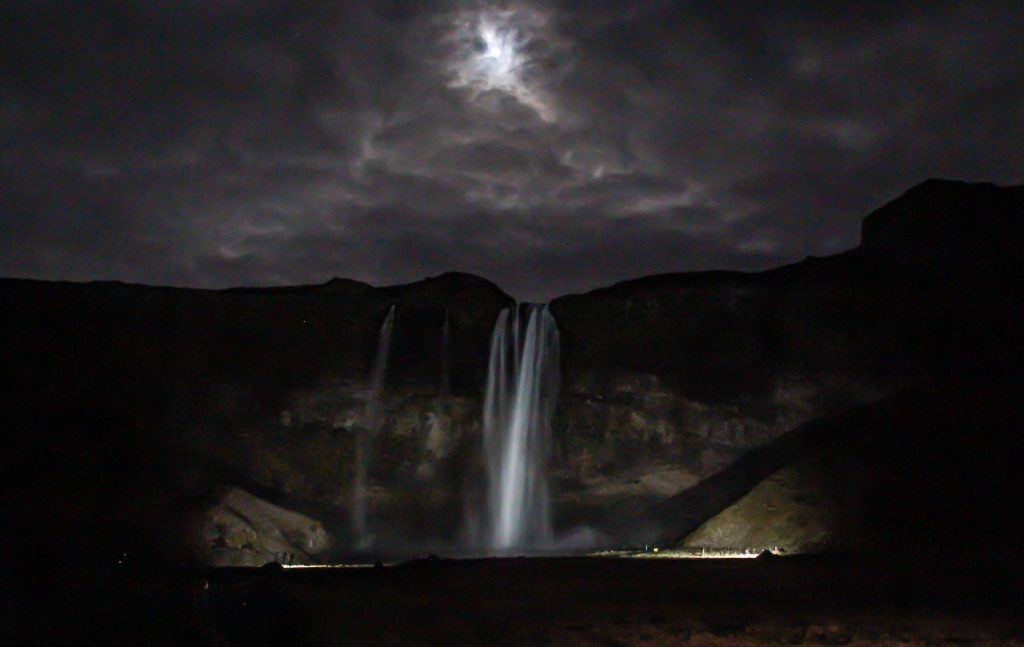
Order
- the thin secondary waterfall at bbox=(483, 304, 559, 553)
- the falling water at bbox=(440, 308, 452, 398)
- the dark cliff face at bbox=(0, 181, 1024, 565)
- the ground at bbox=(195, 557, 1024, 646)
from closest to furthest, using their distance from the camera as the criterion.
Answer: the ground at bbox=(195, 557, 1024, 646) → the dark cliff face at bbox=(0, 181, 1024, 565) → the thin secondary waterfall at bbox=(483, 304, 559, 553) → the falling water at bbox=(440, 308, 452, 398)

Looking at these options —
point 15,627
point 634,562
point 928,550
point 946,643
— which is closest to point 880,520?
point 928,550

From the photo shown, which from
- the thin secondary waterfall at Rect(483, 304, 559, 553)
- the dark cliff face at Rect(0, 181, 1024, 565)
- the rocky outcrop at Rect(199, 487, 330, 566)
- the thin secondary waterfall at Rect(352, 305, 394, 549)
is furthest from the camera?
the thin secondary waterfall at Rect(352, 305, 394, 549)

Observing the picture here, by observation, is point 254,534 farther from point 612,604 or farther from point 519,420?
point 612,604

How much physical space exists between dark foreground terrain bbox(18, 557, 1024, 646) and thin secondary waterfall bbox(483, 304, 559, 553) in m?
16.3

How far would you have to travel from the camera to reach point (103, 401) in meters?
36.8

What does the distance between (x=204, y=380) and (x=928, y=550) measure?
93.6 feet

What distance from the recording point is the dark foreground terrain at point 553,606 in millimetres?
11742

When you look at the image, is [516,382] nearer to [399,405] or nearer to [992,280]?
[399,405]

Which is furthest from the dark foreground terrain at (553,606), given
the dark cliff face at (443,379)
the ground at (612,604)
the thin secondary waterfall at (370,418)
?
the thin secondary waterfall at (370,418)

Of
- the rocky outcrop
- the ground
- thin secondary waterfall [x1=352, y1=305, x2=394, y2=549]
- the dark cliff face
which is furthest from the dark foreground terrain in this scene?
thin secondary waterfall [x1=352, y1=305, x2=394, y2=549]

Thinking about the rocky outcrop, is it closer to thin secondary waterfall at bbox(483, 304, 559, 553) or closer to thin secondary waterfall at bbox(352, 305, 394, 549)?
thin secondary waterfall at bbox(352, 305, 394, 549)

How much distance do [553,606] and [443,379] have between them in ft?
75.4

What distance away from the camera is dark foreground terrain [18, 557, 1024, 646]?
1174 centimetres

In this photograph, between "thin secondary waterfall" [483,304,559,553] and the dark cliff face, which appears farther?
"thin secondary waterfall" [483,304,559,553]
